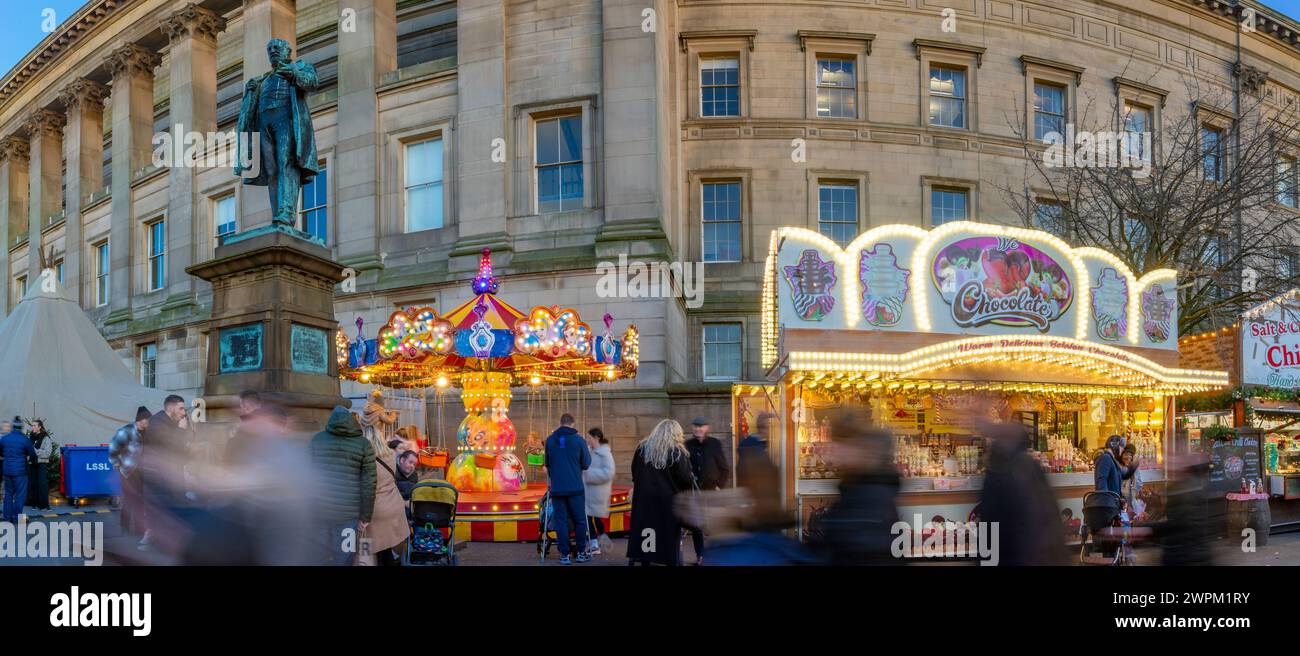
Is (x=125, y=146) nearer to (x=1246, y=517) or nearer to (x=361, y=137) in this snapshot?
(x=361, y=137)

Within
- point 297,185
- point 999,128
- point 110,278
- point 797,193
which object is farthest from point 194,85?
point 999,128

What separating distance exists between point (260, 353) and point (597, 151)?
41.3 feet

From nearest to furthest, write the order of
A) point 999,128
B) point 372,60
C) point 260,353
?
point 260,353 → point 372,60 → point 999,128

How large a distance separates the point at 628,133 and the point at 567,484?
1125 cm

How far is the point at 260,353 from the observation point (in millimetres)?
8906

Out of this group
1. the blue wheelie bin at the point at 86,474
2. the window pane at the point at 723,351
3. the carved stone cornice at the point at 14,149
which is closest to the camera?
the blue wheelie bin at the point at 86,474

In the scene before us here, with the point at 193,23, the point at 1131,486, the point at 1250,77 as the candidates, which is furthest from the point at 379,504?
the point at 1250,77

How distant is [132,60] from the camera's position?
30.7m

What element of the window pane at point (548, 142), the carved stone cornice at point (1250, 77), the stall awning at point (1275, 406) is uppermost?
the carved stone cornice at point (1250, 77)

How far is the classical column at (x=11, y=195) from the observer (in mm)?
39438

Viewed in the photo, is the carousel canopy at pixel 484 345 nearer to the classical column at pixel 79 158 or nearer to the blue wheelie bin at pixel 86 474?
the blue wheelie bin at pixel 86 474

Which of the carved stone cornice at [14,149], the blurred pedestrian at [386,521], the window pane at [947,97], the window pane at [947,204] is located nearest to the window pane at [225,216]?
the carved stone cornice at [14,149]

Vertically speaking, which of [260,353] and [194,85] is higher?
[194,85]
